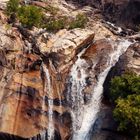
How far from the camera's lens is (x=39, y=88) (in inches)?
1478

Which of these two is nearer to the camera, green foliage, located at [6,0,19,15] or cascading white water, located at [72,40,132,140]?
cascading white water, located at [72,40,132,140]

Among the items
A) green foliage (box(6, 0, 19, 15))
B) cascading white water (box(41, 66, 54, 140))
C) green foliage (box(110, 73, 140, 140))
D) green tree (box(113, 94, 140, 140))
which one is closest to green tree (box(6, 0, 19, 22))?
green foliage (box(6, 0, 19, 15))

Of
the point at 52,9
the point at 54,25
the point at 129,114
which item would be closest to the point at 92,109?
the point at 129,114

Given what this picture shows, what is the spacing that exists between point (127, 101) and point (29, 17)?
568 inches

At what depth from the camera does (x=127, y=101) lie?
34281 millimetres

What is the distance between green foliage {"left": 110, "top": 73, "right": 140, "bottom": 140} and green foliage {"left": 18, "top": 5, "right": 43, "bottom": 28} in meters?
11.3

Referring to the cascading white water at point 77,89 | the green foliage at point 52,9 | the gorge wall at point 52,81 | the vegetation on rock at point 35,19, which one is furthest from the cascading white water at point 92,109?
the green foliage at point 52,9

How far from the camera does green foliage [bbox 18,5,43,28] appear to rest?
42.3 metres

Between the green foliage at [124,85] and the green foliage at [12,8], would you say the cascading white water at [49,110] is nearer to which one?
the green foliage at [124,85]

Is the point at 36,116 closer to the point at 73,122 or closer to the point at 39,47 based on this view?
the point at 73,122

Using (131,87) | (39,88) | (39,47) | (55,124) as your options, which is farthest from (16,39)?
(131,87)

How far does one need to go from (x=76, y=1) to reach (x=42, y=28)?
15581 mm

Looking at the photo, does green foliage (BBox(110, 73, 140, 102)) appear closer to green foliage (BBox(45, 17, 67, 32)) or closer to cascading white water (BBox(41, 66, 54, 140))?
cascading white water (BBox(41, 66, 54, 140))

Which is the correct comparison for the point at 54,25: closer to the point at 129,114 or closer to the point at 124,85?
the point at 124,85
